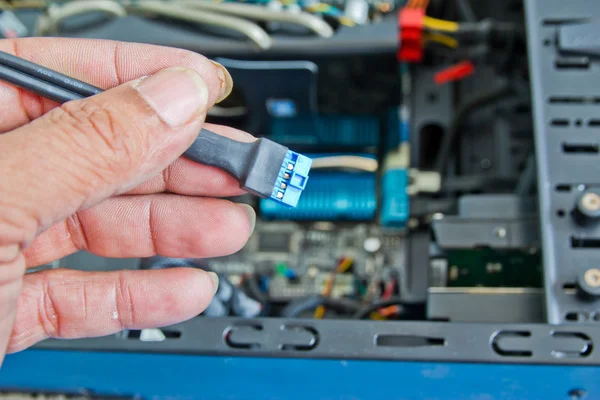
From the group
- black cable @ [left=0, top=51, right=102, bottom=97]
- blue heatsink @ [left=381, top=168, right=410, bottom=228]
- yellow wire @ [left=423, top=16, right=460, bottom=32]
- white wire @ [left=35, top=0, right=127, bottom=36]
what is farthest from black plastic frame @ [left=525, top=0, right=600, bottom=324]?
white wire @ [left=35, top=0, right=127, bottom=36]

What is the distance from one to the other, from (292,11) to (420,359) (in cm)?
66

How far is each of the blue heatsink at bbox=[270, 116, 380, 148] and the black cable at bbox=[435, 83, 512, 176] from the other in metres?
0.15

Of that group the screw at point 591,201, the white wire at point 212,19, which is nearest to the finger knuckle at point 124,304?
the white wire at point 212,19

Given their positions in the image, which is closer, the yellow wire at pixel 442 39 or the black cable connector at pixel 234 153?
the black cable connector at pixel 234 153

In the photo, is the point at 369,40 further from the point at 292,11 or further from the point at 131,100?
the point at 131,100

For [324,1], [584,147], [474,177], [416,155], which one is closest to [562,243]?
[584,147]

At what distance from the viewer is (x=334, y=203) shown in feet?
3.82

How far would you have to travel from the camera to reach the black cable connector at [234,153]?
646 mm

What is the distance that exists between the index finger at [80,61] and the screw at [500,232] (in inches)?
20.1

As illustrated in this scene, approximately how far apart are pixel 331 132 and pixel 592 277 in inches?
24.7

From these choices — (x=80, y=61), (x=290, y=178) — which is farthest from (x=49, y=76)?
(x=290, y=178)

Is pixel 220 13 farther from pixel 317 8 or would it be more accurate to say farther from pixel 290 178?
pixel 290 178

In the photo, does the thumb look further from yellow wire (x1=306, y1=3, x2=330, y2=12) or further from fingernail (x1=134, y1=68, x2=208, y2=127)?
yellow wire (x1=306, y1=3, x2=330, y2=12)

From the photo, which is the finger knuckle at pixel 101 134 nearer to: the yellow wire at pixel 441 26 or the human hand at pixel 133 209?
the human hand at pixel 133 209
